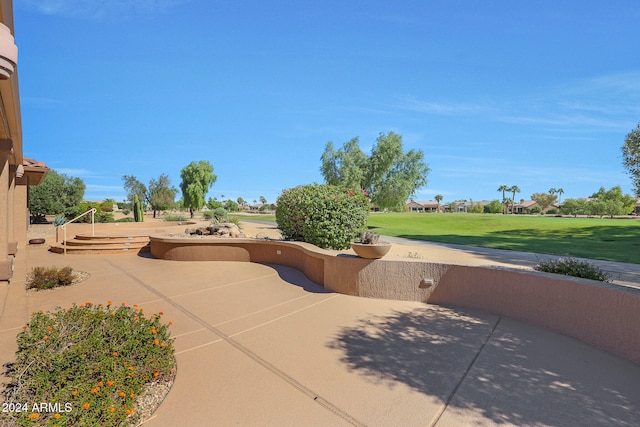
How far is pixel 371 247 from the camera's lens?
19.0 feet

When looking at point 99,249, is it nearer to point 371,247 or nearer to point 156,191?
point 371,247

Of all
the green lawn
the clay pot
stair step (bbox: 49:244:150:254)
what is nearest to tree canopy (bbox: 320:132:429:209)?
the green lawn

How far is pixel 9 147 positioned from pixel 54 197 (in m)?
25.4

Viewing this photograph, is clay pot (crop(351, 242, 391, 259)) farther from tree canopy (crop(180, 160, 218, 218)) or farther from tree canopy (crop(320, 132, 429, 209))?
tree canopy (crop(180, 160, 218, 218))

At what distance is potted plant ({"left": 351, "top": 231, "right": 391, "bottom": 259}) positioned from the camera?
578cm

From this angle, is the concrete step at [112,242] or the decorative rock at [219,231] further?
the concrete step at [112,242]

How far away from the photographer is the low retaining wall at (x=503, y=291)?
3898 mm

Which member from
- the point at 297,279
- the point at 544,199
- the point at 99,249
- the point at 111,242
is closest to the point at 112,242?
the point at 111,242

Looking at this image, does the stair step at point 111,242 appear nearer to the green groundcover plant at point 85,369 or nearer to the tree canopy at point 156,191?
the green groundcover plant at point 85,369

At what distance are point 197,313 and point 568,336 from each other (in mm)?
5852

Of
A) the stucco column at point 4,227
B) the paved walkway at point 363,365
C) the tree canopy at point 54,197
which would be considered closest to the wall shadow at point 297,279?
the paved walkway at point 363,365

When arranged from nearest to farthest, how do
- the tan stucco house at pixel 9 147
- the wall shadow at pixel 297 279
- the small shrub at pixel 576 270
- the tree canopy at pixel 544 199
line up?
the tan stucco house at pixel 9 147
the small shrub at pixel 576 270
the wall shadow at pixel 297 279
the tree canopy at pixel 544 199

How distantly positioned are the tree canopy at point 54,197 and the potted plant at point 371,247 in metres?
31.4

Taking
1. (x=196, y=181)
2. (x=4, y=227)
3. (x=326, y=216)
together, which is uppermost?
(x=196, y=181)
